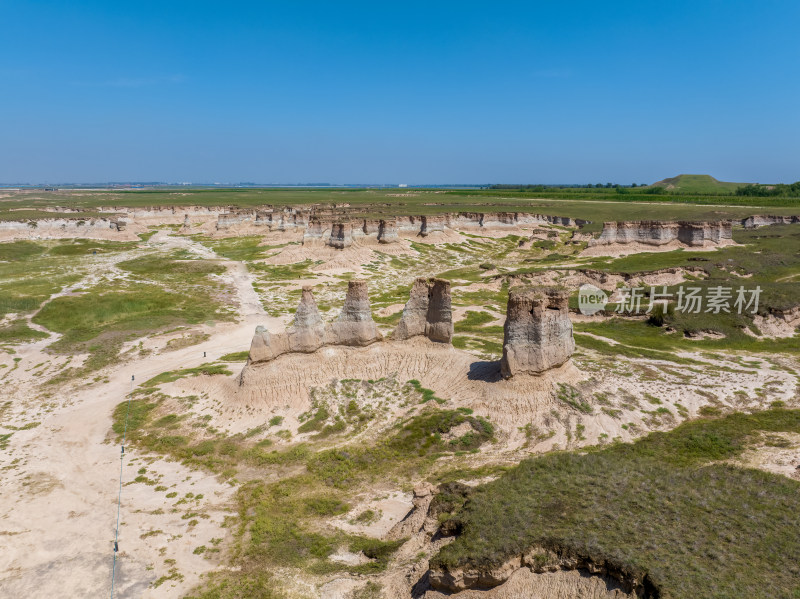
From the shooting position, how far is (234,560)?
55.8ft

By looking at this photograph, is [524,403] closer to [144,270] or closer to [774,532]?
[774,532]

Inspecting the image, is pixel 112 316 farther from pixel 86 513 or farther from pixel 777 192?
pixel 777 192

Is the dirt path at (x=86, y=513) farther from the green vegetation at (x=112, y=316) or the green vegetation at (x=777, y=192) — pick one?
the green vegetation at (x=777, y=192)

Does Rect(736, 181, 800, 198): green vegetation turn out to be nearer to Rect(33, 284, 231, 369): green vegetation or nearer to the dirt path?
Rect(33, 284, 231, 369): green vegetation

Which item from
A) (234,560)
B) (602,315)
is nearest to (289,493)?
(234,560)

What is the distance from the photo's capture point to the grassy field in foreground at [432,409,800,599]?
12.1 meters

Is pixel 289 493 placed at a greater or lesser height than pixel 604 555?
lesser

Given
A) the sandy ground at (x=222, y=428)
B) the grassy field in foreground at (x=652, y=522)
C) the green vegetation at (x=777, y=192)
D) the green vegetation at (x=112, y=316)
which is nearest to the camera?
the grassy field in foreground at (x=652, y=522)

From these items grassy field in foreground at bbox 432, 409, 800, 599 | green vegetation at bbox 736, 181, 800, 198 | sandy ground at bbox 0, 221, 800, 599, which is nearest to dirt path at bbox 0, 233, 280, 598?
sandy ground at bbox 0, 221, 800, 599

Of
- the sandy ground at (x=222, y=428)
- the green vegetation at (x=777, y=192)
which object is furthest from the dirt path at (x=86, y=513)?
the green vegetation at (x=777, y=192)

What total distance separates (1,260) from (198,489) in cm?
9244

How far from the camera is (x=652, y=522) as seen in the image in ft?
46.6

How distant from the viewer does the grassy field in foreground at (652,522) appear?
12.1 m

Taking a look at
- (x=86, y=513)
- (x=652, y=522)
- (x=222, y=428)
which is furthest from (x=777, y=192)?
(x=86, y=513)
